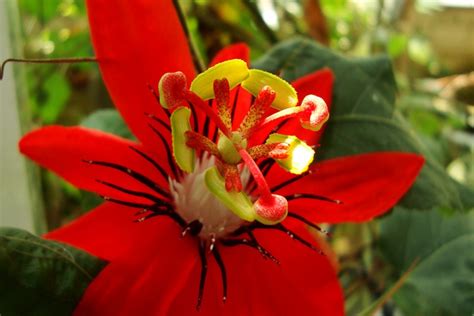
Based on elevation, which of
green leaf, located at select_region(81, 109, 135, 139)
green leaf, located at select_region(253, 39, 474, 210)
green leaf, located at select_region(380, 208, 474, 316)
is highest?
green leaf, located at select_region(81, 109, 135, 139)

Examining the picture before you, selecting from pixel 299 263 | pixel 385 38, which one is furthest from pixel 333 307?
pixel 385 38

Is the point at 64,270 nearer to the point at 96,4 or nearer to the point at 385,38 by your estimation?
the point at 96,4

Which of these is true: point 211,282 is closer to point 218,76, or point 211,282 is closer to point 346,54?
point 218,76

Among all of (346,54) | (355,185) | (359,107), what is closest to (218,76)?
(355,185)

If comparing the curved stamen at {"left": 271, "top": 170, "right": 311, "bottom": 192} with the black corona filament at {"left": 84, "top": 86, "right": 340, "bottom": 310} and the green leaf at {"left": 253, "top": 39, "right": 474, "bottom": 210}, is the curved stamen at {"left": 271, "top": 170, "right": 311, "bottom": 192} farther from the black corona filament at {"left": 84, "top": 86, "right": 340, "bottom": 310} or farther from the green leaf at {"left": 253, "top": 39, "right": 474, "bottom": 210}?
the green leaf at {"left": 253, "top": 39, "right": 474, "bottom": 210}

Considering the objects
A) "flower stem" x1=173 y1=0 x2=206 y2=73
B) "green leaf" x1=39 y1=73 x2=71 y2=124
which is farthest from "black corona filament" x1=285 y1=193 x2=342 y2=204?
"green leaf" x1=39 y1=73 x2=71 y2=124

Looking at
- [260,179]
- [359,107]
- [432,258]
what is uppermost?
[260,179]

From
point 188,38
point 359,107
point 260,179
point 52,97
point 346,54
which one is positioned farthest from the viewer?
point 346,54
